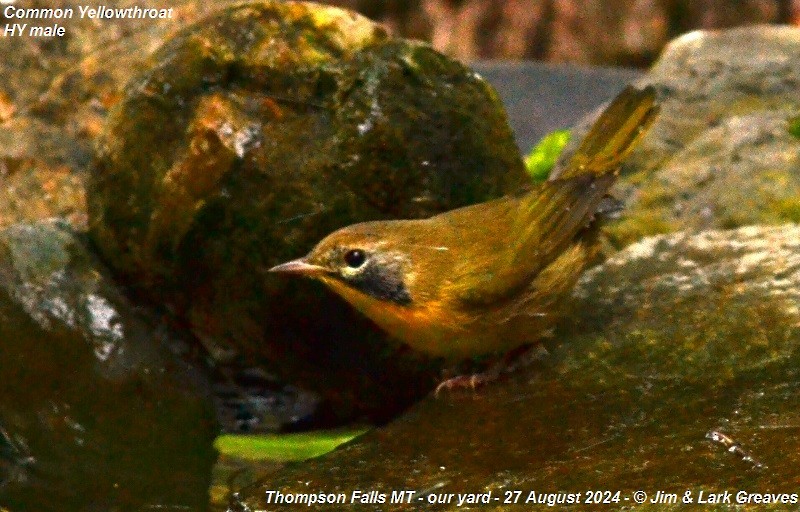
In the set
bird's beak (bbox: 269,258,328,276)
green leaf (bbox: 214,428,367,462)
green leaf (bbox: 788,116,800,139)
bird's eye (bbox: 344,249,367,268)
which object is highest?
green leaf (bbox: 788,116,800,139)

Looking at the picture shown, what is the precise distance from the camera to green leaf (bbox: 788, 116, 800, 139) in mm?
5141

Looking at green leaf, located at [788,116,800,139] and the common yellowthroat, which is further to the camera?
green leaf, located at [788,116,800,139]

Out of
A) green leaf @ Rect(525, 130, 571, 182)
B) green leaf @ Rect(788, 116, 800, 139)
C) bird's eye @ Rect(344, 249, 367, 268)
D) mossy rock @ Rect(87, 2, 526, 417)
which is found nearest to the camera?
bird's eye @ Rect(344, 249, 367, 268)

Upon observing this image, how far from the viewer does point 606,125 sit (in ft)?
14.2

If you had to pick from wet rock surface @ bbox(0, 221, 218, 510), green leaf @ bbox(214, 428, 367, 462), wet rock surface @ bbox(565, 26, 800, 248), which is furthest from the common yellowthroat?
wet rock surface @ bbox(565, 26, 800, 248)

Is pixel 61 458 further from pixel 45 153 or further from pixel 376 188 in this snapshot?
pixel 45 153

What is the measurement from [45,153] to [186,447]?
214 cm

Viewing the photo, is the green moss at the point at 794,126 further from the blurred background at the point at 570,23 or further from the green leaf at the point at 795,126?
the blurred background at the point at 570,23

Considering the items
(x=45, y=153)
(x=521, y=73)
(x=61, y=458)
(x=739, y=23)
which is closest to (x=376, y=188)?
(x=61, y=458)

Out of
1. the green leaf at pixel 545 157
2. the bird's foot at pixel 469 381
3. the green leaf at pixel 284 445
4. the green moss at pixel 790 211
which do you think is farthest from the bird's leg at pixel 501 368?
the green leaf at pixel 545 157

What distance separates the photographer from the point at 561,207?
3922 millimetres

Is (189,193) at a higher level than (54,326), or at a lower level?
higher

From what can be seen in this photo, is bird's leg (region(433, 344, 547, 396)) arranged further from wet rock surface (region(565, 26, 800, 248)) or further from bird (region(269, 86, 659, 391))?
wet rock surface (region(565, 26, 800, 248))

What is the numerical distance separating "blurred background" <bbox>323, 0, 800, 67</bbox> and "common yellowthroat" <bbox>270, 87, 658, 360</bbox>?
829cm
